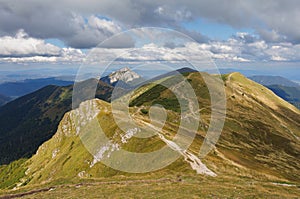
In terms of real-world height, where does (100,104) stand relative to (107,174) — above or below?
above

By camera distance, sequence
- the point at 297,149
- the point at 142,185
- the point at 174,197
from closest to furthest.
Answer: the point at 174,197, the point at 142,185, the point at 297,149

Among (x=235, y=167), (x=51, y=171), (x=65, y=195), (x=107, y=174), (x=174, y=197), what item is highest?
(x=174, y=197)

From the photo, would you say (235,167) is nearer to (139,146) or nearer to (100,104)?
(139,146)

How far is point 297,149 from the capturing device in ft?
631

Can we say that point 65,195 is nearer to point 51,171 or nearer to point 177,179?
point 177,179

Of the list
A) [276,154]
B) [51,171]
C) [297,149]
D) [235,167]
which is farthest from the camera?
[297,149]

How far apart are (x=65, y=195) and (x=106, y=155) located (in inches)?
2390

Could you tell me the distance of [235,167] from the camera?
83375 millimetres

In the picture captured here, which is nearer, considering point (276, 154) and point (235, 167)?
point (235, 167)

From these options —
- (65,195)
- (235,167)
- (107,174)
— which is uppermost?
(65,195)

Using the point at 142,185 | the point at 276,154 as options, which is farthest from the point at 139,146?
the point at 276,154

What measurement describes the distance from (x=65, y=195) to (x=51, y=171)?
10628 cm

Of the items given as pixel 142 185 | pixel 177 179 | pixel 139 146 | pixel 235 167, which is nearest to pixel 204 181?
pixel 177 179

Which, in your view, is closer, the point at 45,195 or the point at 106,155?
the point at 45,195
